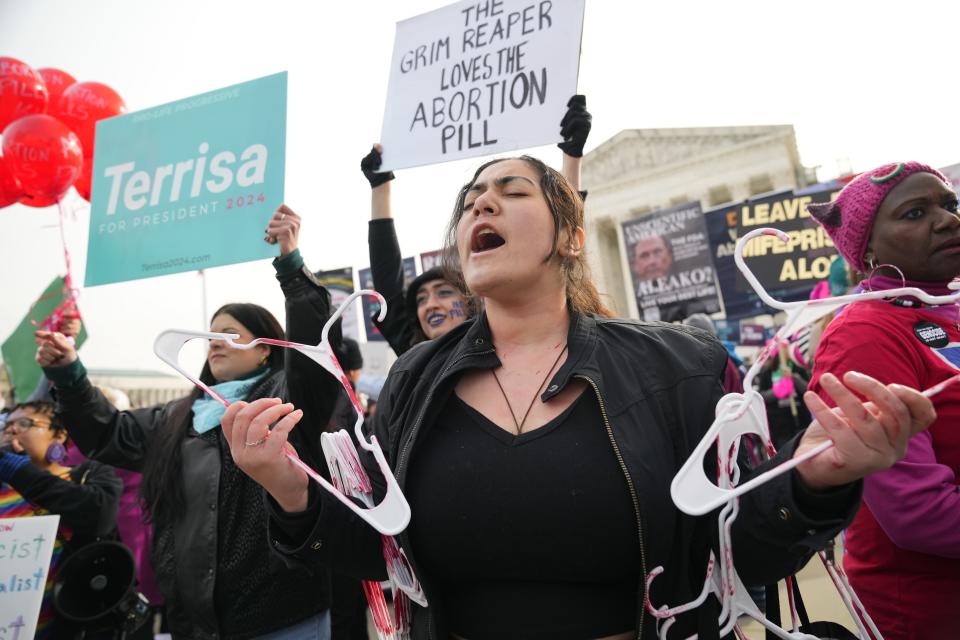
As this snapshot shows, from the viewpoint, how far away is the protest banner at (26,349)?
21.3ft

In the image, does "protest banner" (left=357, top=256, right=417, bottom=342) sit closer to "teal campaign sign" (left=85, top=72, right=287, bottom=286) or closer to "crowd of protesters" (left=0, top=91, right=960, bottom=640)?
"teal campaign sign" (left=85, top=72, right=287, bottom=286)

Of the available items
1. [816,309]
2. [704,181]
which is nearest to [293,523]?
[816,309]

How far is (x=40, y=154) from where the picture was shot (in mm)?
5391

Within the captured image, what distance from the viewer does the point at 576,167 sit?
108 inches

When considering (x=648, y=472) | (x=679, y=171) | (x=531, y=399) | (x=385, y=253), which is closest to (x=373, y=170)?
(x=385, y=253)

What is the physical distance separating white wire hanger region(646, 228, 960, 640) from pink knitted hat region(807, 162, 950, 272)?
0.73 meters

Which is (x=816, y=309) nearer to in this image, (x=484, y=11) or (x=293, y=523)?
(x=293, y=523)

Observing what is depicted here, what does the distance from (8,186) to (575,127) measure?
5.32 meters

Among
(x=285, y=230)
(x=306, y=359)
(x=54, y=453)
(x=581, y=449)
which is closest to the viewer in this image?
(x=581, y=449)

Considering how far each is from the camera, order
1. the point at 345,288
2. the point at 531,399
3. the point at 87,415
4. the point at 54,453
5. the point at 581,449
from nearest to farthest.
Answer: the point at 581,449 < the point at 531,399 < the point at 87,415 < the point at 54,453 < the point at 345,288

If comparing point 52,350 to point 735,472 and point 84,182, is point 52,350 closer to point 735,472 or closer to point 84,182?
point 735,472

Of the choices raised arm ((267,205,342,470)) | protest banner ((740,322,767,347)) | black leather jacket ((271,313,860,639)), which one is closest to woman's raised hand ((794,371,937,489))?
black leather jacket ((271,313,860,639))

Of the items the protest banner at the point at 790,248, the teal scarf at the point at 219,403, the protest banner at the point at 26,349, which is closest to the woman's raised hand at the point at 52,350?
the teal scarf at the point at 219,403

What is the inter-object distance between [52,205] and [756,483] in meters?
6.56
